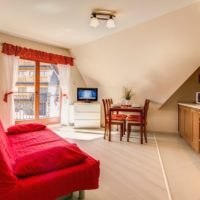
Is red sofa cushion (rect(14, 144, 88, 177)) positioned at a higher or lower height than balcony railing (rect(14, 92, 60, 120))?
lower

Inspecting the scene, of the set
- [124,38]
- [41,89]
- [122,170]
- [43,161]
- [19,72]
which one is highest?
[124,38]

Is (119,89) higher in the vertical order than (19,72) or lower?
lower

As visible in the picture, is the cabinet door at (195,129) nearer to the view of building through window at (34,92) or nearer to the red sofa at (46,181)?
the red sofa at (46,181)

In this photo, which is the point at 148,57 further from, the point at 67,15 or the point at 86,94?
the point at 86,94

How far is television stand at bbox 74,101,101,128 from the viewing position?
523cm

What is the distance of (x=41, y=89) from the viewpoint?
499cm

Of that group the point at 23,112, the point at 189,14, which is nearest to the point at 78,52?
the point at 23,112

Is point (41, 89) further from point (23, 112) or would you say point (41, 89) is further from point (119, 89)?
point (119, 89)

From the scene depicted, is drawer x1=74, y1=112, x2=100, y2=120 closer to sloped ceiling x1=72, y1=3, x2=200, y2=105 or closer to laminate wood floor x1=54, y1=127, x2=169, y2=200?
sloped ceiling x1=72, y1=3, x2=200, y2=105

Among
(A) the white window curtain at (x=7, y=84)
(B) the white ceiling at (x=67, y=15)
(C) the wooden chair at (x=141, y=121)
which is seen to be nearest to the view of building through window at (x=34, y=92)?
(A) the white window curtain at (x=7, y=84)

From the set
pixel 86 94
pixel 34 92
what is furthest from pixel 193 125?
pixel 34 92

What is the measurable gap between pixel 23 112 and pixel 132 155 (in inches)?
116

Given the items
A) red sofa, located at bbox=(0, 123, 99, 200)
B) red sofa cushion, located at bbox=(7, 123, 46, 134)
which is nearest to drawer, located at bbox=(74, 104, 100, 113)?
red sofa cushion, located at bbox=(7, 123, 46, 134)

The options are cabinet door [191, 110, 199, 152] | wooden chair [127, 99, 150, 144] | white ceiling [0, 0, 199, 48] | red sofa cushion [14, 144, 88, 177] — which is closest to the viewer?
red sofa cushion [14, 144, 88, 177]
